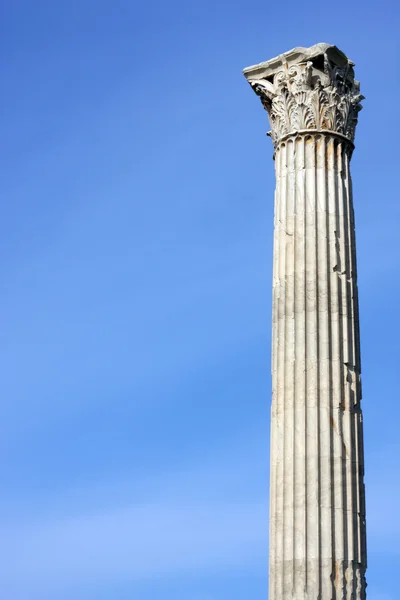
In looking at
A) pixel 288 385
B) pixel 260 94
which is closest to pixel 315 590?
pixel 288 385

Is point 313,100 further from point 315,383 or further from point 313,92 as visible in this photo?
point 315,383

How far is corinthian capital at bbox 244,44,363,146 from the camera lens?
25438 millimetres

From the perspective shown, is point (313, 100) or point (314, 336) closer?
point (314, 336)

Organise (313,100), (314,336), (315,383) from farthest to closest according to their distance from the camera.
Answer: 1. (313,100)
2. (314,336)
3. (315,383)

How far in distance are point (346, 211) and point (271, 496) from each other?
6.85 metres

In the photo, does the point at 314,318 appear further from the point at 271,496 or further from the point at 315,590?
the point at 315,590

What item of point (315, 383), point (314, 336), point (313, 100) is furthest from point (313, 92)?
point (315, 383)

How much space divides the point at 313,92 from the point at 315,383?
724 centimetres

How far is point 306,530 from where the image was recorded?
21828mm

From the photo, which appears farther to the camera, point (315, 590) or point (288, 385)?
point (288, 385)

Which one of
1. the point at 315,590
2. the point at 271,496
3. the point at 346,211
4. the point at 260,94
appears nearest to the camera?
the point at 315,590

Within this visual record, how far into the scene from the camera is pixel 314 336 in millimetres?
23359

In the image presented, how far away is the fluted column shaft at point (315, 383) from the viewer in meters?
21.8

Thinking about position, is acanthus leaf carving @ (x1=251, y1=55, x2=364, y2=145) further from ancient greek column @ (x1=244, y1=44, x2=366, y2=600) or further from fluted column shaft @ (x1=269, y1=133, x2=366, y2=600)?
fluted column shaft @ (x1=269, y1=133, x2=366, y2=600)
